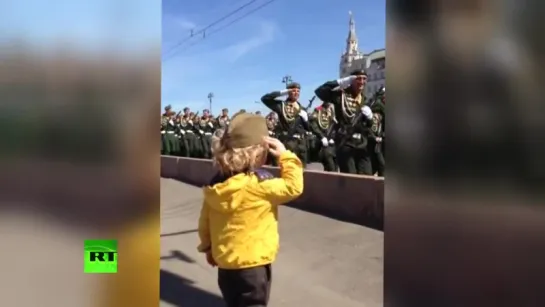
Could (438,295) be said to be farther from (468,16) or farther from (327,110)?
(327,110)

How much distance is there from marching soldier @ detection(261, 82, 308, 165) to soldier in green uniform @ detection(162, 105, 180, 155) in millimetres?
9418

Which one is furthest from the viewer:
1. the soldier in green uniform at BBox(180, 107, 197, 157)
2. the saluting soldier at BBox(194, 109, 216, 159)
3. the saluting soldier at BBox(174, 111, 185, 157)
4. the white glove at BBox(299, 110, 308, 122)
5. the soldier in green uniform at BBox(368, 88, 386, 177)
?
the saluting soldier at BBox(174, 111, 185, 157)

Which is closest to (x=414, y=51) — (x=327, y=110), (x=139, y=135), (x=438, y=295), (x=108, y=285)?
(x=438, y=295)

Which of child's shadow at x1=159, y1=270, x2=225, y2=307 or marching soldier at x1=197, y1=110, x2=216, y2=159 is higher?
marching soldier at x1=197, y1=110, x2=216, y2=159

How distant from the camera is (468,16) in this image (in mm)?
1053

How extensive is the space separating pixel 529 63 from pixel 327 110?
1103cm

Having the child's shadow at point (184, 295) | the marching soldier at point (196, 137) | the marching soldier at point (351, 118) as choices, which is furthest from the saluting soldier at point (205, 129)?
the child's shadow at point (184, 295)

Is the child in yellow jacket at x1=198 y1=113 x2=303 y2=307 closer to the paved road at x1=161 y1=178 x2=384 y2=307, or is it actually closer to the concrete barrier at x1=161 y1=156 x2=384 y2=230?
the paved road at x1=161 y1=178 x2=384 y2=307

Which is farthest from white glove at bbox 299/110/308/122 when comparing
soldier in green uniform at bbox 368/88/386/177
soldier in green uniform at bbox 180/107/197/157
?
soldier in green uniform at bbox 180/107/197/157

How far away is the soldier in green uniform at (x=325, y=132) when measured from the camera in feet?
36.8

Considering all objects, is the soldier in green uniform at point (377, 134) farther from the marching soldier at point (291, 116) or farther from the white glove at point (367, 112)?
the marching soldier at point (291, 116)

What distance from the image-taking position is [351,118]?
923cm

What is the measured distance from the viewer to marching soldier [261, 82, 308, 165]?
11703 mm

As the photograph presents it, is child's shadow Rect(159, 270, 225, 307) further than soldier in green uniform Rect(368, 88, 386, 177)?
No
